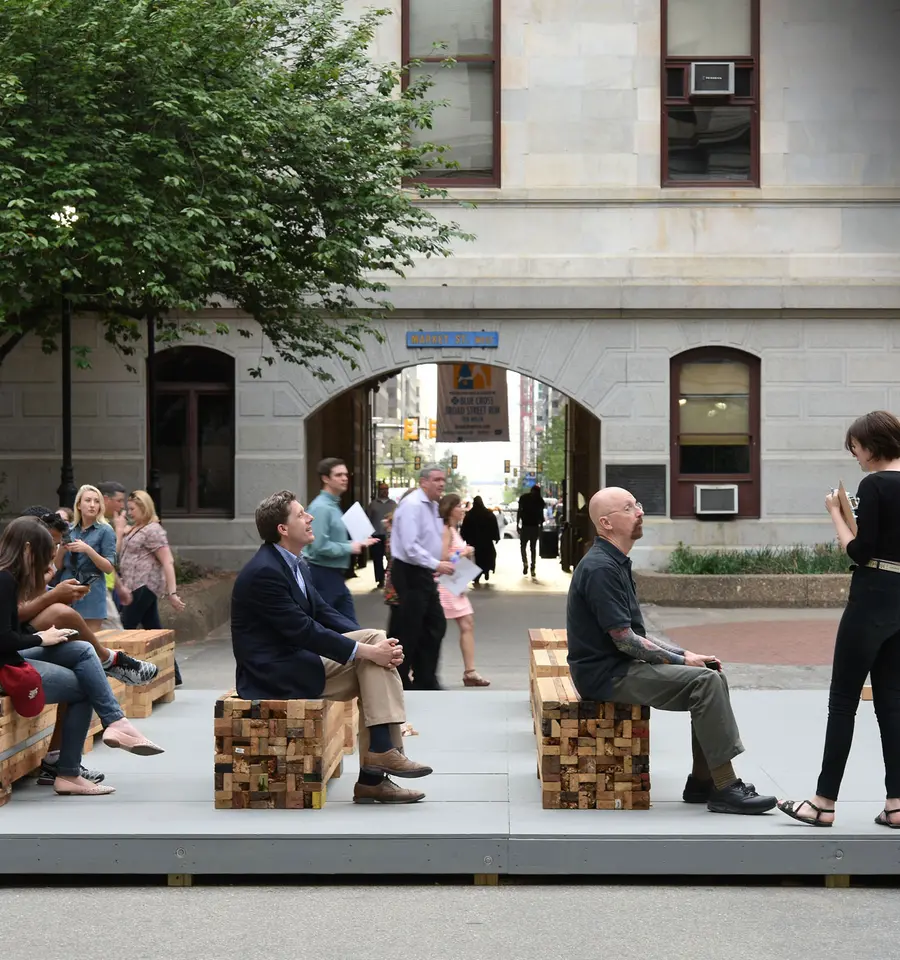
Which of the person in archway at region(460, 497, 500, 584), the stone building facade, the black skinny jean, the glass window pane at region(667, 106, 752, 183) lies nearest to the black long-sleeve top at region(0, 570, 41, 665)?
the black skinny jean

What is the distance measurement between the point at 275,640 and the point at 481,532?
64.8 ft

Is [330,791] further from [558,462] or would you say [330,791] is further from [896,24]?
[558,462]

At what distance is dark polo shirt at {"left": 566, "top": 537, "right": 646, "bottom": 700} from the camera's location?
289 inches

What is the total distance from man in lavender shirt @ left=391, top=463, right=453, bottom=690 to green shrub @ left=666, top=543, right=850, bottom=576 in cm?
997

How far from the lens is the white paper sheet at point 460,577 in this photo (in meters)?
12.7

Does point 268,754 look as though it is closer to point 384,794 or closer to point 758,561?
point 384,794

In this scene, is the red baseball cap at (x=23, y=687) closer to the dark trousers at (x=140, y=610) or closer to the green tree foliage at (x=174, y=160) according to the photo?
the dark trousers at (x=140, y=610)

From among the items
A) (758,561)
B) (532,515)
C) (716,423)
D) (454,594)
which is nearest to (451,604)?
(454,594)

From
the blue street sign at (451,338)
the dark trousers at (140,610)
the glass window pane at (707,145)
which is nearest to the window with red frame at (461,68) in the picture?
the blue street sign at (451,338)

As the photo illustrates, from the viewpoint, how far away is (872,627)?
22.7ft

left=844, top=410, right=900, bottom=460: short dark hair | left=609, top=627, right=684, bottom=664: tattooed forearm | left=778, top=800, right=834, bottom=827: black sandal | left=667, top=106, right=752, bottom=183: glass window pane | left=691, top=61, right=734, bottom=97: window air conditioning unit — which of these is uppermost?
left=691, top=61, right=734, bottom=97: window air conditioning unit

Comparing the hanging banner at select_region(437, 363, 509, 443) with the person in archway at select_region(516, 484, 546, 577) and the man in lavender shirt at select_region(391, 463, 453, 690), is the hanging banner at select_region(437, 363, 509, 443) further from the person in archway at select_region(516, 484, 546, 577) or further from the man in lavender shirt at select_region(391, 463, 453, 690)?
the man in lavender shirt at select_region(391, 463, 453, 690)

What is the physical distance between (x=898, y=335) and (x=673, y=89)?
16.8 ft

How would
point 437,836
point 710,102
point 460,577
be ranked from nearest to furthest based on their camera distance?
point 437,836 < point 460,577 < point 710,102
